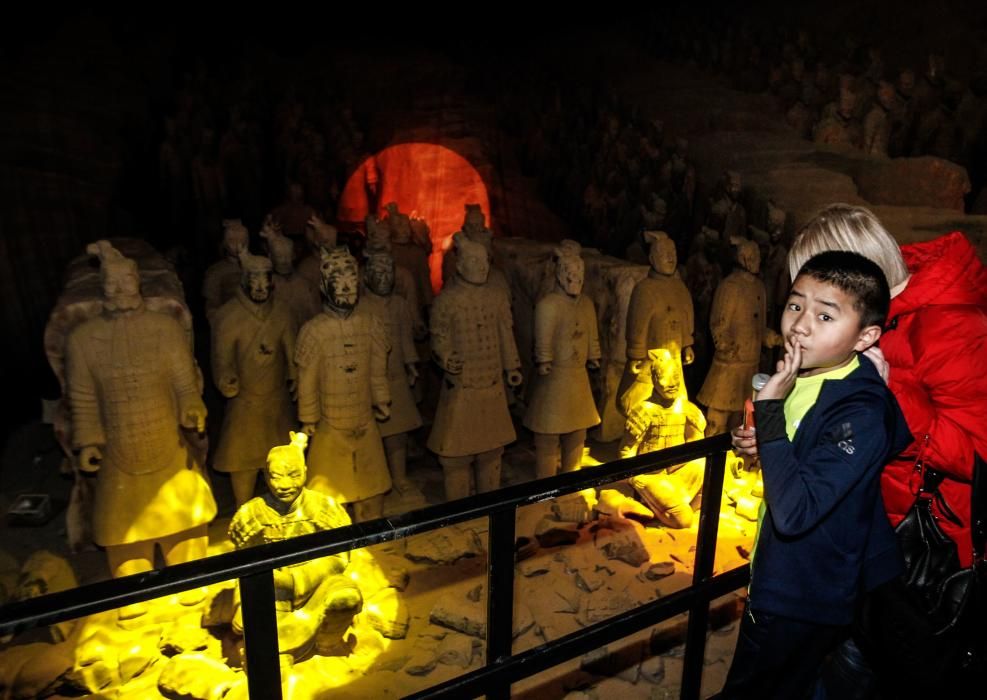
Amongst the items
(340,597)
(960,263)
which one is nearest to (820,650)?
(960,263)

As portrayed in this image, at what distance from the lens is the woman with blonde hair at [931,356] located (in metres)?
1.61

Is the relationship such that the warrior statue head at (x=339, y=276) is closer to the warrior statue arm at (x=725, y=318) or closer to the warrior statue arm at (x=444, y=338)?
the warrior statue arm at (x=444, y=338)

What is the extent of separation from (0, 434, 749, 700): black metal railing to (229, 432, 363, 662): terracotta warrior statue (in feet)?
5.92

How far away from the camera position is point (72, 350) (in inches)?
133

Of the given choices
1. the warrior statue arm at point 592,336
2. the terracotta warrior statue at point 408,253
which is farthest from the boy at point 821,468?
the terracotta warrior statue at point 408,253

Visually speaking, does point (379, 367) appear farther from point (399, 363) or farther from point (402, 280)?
point (402, 280)

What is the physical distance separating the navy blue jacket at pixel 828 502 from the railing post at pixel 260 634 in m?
0.91

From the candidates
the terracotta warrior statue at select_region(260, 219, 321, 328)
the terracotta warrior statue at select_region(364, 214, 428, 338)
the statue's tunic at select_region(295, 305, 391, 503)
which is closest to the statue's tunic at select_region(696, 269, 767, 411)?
the terracotta warrior statue at select_region(364, 214, 428, 338)

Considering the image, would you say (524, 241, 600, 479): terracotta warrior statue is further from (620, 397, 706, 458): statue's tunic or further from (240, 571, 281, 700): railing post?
(240, 571, 281, 700): railing post

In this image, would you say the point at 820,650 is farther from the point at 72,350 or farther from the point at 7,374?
the point at 7,374

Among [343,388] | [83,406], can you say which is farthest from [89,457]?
[343,388]

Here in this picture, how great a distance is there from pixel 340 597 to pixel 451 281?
214 cm

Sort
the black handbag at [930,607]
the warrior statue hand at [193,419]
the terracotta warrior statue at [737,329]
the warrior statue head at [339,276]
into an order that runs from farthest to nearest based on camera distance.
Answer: the terracotta warrior statue at [737,329]
the warrior statue head at [339,276]
the warrior statue hand at [193,419]
the black handbag at [930,607]

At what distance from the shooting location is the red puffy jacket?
1.62 metres
